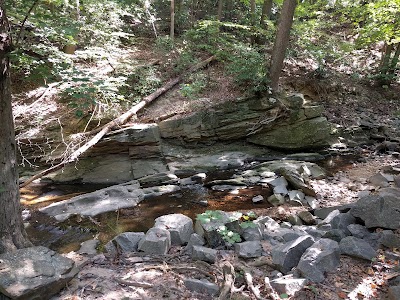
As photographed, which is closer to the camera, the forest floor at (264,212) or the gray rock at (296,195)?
the forest floor at (264,212)

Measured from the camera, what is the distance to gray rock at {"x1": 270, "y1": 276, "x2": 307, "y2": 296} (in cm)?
347

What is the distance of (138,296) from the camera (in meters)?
3.52

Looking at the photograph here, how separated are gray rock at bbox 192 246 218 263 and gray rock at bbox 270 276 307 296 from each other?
3.36 feet

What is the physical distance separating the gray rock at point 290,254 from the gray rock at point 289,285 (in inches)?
14.8

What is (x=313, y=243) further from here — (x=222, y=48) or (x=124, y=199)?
(x=222, y=48)

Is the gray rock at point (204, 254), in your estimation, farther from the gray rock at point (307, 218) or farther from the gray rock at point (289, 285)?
the gray rock at point (307, 218)

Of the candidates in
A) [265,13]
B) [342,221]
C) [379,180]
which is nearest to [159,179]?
[342,221]

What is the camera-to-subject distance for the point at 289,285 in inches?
138

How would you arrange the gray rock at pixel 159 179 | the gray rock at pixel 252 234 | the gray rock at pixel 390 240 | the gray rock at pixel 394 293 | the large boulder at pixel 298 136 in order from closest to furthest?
the gray rock at pixel 394 293 → the gray rock at pixel 390 240 → the gray rock at pixel 252 234 → the gray rock at pixel 159 179 → the large boulder at pixel 298 136

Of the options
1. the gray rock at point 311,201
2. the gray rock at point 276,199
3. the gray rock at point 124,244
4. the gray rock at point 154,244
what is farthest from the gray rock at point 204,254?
the gray rock at point 311,201

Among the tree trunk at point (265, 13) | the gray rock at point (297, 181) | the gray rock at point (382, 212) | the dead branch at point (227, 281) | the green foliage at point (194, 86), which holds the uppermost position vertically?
the tree trunk at point (265, 13)

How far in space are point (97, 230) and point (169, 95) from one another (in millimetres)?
7106

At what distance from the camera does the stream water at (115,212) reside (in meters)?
6.44

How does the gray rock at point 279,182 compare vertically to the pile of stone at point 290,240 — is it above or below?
below
